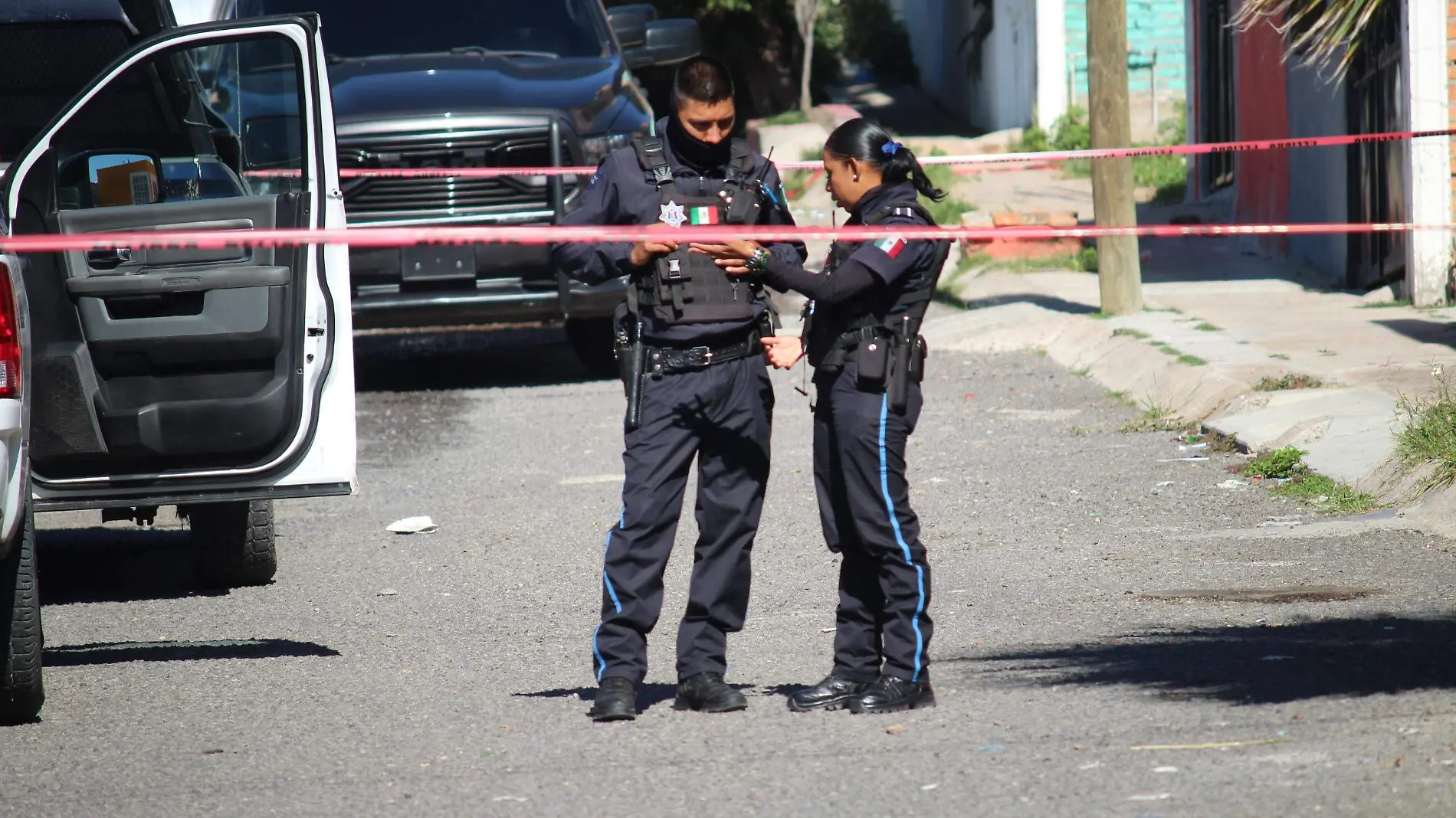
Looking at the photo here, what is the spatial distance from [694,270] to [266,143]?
11.3 ft

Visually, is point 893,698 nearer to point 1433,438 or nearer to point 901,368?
point 901,368

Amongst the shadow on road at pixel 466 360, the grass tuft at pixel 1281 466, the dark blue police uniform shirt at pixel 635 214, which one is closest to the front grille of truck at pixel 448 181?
the shadow on road at pixel 466 360

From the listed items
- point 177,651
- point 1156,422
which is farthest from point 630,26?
point 177,651

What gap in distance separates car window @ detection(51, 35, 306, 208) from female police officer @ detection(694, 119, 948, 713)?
2391 millimetres

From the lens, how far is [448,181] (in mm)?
10898

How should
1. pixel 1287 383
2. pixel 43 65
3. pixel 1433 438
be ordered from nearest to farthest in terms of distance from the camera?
pixel 1433 438
pixel 43 65
pixel 1287 383

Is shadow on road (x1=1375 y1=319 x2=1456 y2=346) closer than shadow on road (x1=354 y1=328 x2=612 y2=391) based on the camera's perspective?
Yes

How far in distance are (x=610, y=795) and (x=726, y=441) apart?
1087mm

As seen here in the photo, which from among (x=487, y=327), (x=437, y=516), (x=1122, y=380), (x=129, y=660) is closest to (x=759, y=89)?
(x=487, y=327)

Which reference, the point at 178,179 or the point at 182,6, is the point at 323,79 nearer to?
the point at 178,179

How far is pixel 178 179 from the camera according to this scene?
274 inches

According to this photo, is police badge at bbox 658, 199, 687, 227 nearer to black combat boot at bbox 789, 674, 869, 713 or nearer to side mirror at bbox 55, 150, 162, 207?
black combat boot at bbox 789, 674, 869, 713

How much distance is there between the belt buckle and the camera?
183 inches

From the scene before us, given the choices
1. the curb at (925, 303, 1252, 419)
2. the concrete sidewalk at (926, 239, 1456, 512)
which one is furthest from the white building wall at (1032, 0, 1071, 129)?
the curb at (925, 303, 1252, 419)
